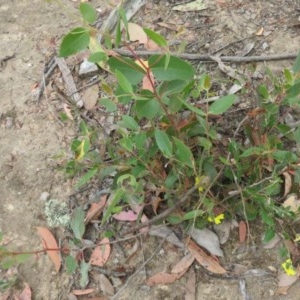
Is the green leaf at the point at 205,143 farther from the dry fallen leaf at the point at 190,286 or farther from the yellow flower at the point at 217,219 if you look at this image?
the dry fallen leaf at the point at 190,286

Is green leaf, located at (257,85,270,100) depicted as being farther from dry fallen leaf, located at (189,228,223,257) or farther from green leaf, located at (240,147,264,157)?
dry fallen leaf, located at (189,228,223,257)

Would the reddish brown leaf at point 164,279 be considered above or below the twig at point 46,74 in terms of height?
below

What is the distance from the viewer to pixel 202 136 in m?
2.00

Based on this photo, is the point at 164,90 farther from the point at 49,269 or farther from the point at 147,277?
the point at 49,269

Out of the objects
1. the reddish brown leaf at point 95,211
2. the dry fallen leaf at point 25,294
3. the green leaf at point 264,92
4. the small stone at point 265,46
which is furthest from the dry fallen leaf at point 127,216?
the small stone at point 265,46

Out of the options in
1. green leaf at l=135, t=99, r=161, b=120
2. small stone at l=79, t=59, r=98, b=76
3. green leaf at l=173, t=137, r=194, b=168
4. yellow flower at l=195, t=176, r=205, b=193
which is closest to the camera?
green leaf at l=135, t=99, r=161, b=120

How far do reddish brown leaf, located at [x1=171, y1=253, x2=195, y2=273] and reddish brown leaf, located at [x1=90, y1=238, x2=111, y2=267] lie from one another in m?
0.27

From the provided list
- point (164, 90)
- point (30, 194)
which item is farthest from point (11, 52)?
point (164, 90)

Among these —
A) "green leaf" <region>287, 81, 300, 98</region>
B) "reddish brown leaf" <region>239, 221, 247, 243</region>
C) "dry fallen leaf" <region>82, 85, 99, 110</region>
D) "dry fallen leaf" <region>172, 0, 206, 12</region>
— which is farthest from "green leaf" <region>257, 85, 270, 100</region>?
"dry fallen leaf" <region>172, 0, 206, 12</region>

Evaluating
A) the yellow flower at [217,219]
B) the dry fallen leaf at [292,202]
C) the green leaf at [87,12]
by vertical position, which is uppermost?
the green leaf at [87,12]

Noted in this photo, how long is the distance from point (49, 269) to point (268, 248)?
859 mm

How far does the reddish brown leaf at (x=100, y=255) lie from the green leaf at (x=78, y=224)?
0.10 m

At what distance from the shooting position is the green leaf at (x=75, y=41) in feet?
4.54

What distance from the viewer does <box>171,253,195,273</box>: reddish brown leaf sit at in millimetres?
2033
